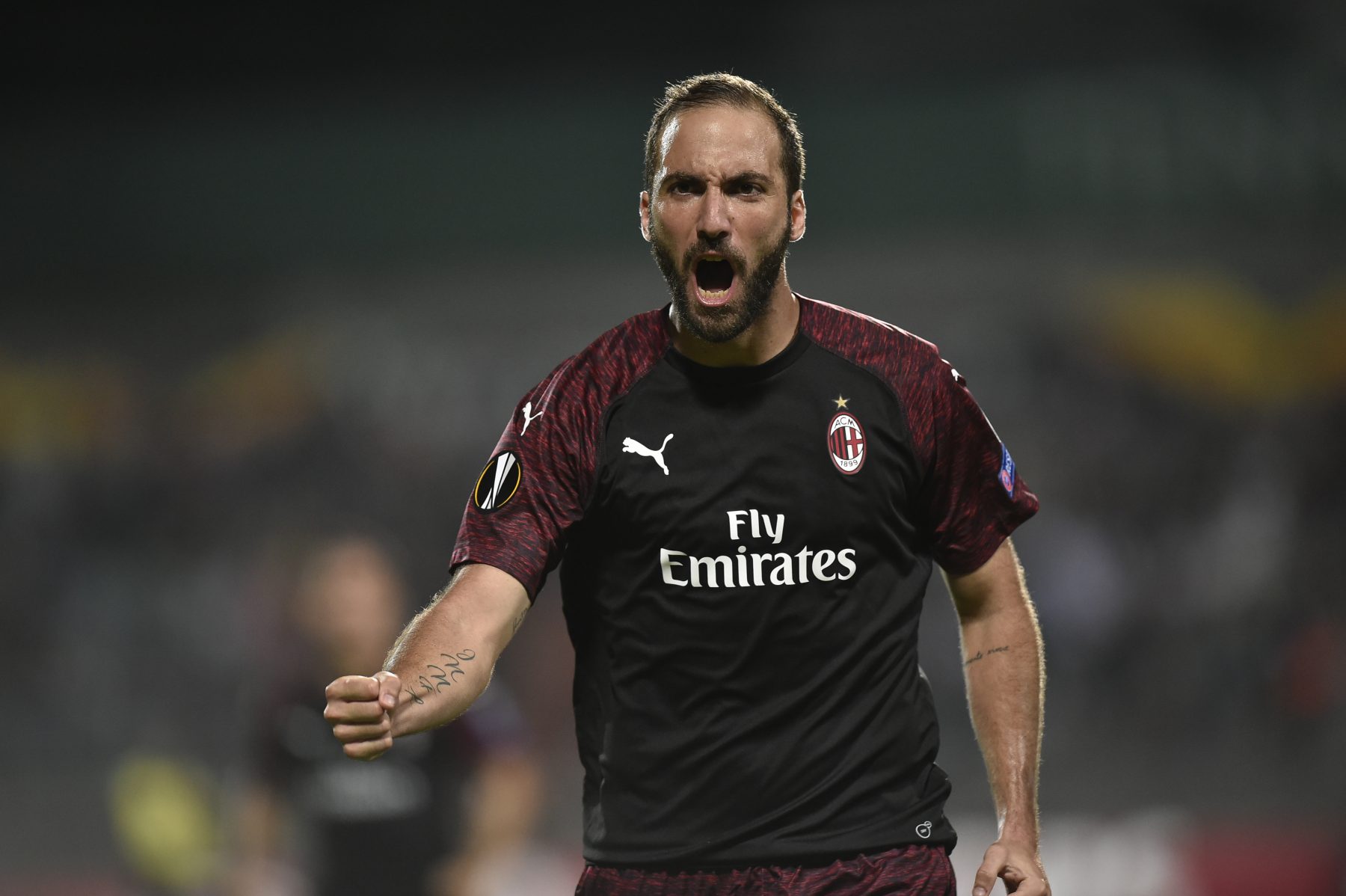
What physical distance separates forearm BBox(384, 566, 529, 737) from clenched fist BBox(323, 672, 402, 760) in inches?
2.8

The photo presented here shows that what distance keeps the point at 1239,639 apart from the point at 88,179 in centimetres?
1132

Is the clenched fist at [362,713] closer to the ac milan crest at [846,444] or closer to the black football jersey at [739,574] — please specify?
the black football jersey at [739,574]

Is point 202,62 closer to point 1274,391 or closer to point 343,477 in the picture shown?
point 343,477

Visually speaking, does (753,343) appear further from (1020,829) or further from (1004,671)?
(1020,829)

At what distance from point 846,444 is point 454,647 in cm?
86

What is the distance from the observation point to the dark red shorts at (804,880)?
9.53 feet

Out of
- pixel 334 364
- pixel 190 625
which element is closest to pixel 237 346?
pixel 334 364

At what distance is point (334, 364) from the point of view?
1469 centimetres

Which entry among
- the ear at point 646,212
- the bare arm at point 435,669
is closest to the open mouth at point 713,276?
the ear at point 646,212

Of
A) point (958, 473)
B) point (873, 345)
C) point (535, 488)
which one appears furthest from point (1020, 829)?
point (535, 488)

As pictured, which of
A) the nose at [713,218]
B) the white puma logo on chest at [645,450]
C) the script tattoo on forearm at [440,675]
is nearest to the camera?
the script tattoo on forearm at [440,675]

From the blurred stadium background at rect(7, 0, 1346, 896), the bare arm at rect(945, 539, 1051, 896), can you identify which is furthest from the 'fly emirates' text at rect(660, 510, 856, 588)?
the blurred stadium background at rect(7, 0, 1346, 896)

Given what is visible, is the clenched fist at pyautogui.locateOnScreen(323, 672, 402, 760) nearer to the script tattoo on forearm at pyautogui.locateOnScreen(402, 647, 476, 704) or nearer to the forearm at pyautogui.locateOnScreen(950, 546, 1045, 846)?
the script tattoo on forearm at pyautogui.locateOnScreen(402, 647, 476, 704)

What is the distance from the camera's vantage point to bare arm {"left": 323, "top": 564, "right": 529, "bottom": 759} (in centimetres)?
234
